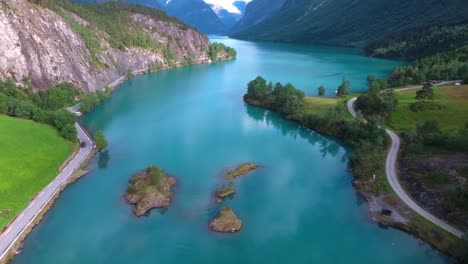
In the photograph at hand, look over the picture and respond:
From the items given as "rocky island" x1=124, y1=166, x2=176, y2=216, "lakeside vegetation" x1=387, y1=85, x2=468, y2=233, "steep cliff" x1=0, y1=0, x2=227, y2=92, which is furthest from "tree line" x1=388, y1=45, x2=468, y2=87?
"steep cliff" x1=0, y1=0, x2=227, y2=92

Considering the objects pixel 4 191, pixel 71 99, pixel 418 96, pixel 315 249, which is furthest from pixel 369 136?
pixel 71 99

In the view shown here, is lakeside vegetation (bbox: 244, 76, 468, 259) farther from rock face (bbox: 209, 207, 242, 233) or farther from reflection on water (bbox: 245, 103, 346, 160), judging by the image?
rock face (bbox: 209, 207, 242, 233)

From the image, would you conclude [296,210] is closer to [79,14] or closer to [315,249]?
[315,249]

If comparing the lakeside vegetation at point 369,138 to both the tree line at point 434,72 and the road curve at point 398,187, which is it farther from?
the tree line at point 434,72

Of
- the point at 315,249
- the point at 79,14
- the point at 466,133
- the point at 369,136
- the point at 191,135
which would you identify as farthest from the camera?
the point at 79,14

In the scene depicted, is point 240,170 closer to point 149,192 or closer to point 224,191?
point 224,191

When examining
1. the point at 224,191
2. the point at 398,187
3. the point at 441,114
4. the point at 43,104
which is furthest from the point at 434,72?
the point at 43,104
